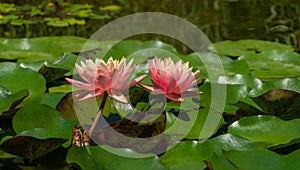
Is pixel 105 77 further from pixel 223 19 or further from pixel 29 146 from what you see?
pixel 223 19

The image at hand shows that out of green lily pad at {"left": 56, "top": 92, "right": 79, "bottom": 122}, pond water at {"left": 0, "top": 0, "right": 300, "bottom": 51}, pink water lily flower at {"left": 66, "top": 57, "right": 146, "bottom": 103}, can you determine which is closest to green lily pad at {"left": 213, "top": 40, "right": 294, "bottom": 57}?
pond water at {"left": 0, "top": 0, "right": 300, "bottom": 51}

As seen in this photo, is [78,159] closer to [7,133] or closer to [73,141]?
[73,141]

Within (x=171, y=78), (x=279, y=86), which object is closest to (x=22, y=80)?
(x=171, y=78)

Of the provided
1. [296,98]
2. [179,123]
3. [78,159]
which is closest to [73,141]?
[78,159]

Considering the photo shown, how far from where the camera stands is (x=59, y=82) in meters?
1.58

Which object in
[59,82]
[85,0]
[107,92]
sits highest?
[107,92]

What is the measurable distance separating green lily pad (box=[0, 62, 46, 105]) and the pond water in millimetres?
1425

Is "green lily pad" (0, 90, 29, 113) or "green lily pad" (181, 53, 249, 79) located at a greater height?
"green lily pad" (0, 90, 29, 113)

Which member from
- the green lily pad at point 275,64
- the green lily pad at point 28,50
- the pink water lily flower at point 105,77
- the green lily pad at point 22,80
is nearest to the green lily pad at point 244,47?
the green lily pad at point 275,64

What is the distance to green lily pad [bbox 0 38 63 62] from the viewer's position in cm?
192

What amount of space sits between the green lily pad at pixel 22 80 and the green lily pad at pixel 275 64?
27.1 inches

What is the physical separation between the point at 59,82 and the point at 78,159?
0.64 metres

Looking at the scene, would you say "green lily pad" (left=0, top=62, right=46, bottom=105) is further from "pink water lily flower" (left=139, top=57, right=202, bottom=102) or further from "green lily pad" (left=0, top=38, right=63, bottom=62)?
"green lily pad" (left=0, top=38, right=63, bottom=62)

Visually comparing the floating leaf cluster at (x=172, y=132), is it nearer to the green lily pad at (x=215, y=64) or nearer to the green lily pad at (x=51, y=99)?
the green lily pad at (x=51, y=99)
